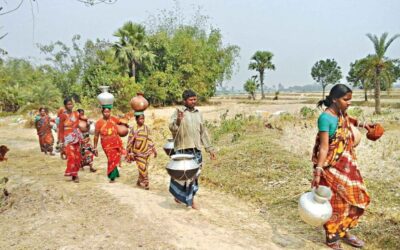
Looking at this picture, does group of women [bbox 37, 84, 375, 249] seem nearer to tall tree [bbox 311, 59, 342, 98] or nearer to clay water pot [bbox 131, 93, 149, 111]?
clay water pot [bbox 131, 93, 149, 111]

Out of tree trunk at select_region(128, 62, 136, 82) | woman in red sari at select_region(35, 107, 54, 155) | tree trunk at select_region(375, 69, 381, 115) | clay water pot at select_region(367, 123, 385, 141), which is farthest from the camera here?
tree trunk at select_region(128, 62, 136, 82)

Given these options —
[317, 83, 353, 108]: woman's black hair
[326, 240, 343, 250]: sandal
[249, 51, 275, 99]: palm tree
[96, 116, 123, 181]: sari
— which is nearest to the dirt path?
[326, 240, 343, 250]: sandal

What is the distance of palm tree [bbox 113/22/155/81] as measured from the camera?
30.3 meters

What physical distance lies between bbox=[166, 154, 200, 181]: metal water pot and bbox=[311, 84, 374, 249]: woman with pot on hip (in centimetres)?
156

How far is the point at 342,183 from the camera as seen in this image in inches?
151

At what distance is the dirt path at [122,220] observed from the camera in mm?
4004

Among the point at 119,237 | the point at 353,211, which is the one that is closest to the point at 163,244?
the point at 119,237

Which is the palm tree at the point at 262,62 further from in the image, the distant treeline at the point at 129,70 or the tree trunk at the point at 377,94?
the tree trunk at the point at 377,94

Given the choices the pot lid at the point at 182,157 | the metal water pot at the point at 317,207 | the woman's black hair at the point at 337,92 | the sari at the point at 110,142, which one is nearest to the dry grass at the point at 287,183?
the metal water pot at the point at 317,207

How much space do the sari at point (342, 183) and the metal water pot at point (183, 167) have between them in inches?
62.0

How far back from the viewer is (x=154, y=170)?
8.19m

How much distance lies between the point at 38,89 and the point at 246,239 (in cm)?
2676

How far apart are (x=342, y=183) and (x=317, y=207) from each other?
47cm

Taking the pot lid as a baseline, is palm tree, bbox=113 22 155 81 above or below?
above
